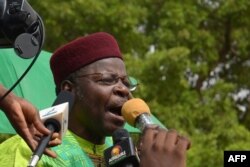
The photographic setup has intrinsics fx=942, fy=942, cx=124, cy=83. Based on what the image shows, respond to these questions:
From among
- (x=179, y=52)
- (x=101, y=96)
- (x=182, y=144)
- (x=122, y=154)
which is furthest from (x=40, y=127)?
(x=179, y=52)

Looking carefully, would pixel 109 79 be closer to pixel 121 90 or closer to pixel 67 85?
pixel 121 90

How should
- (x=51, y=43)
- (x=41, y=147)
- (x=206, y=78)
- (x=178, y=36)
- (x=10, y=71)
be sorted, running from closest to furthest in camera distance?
1. (x=41, y=147)
2. (x=10, y=71)
3. (x=51, y=43)
4. (x=178, y=36)
5. (x=206, y=78)

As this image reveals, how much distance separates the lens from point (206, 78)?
1345 centimetres

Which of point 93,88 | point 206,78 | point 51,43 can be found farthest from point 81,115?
point 206,78

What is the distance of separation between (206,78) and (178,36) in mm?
1191

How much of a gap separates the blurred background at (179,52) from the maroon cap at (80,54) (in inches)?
218

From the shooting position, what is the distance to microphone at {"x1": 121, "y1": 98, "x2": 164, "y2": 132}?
3.87 m

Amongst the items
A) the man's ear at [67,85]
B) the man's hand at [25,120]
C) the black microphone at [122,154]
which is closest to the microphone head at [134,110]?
the black microphone at [122,154]

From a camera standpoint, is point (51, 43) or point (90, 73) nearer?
point (90, 73)

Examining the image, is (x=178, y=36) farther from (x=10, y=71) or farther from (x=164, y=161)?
(x=164, y=161)

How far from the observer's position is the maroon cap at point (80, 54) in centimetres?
503

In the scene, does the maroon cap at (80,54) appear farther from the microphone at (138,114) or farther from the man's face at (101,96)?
the microphone at (138,114)

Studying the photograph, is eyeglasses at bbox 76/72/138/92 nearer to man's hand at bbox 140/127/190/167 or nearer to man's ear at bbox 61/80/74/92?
man's ear at bbox 61/80/74/92

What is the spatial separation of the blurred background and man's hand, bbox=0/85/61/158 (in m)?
7.15
